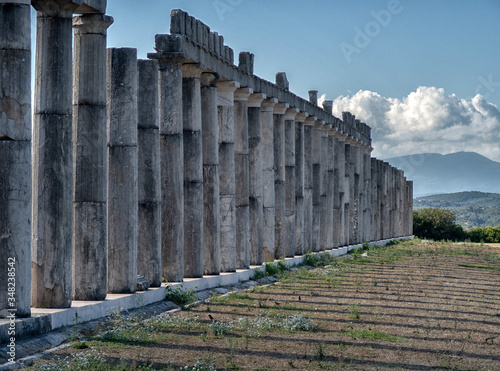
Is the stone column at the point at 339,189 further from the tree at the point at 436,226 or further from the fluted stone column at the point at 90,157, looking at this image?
the tree at the point at 436,226

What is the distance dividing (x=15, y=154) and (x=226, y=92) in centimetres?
1272

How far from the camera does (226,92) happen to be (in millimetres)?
24406

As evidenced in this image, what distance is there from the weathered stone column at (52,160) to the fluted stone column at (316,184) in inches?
929

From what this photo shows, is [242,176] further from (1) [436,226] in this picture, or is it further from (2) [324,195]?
(1) [436,226]

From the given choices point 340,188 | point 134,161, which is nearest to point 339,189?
point 340,188

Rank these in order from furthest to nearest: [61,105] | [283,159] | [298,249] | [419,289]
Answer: [298,249], [283,159], [419,289], [61,105]

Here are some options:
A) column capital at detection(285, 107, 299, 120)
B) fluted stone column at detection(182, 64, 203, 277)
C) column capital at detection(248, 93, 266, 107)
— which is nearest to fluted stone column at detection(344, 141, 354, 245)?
column capital at detection(285, 107, 299, 120)

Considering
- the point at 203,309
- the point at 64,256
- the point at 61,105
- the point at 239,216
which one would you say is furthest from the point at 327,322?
the point at 239,216

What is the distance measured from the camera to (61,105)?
13758 millimetres

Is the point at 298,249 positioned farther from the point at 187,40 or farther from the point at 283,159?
the point at 187,40

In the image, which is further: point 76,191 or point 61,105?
point 76,191

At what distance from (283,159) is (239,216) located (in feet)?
19.9

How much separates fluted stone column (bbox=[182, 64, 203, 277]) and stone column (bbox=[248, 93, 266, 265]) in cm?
636

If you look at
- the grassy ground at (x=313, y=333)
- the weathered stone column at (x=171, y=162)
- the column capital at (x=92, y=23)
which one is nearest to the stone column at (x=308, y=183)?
the grassy ground at (x=313, y=333)
